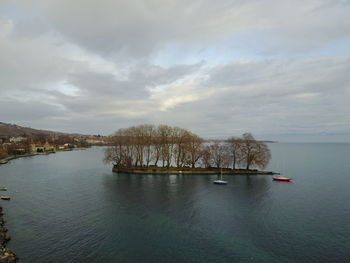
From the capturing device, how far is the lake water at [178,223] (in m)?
18.6

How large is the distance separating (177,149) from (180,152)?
1.94 meters

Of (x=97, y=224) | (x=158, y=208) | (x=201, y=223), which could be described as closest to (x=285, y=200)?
(x=201, y=223)

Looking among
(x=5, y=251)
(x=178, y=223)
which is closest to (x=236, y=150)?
(x=178, y=223)

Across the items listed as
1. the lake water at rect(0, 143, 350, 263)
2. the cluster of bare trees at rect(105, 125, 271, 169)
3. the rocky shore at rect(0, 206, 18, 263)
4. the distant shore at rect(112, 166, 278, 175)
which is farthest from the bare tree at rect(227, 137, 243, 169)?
the rocky shore at rect(0, 206, 18, 263)

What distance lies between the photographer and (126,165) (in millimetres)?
61250

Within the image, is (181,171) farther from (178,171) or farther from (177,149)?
(177,149)

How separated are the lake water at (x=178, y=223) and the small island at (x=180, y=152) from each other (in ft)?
53.5

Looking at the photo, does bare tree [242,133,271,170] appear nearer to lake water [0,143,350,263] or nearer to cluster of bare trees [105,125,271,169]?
cluster of bare trees [105,125,271,169]

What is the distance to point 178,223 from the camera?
25.1 meters

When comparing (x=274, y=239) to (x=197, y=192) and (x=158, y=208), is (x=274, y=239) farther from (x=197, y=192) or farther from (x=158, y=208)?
(x=197, y=192)

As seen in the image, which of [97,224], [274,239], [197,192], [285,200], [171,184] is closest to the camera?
[274,239]

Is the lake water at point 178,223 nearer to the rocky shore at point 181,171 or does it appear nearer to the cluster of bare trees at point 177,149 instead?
the rocky shore at point 181,171

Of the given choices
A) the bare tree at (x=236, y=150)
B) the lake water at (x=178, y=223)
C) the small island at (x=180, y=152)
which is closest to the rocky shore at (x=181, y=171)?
the small island at (x=180, y=152)

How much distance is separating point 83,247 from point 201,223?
530 inches
